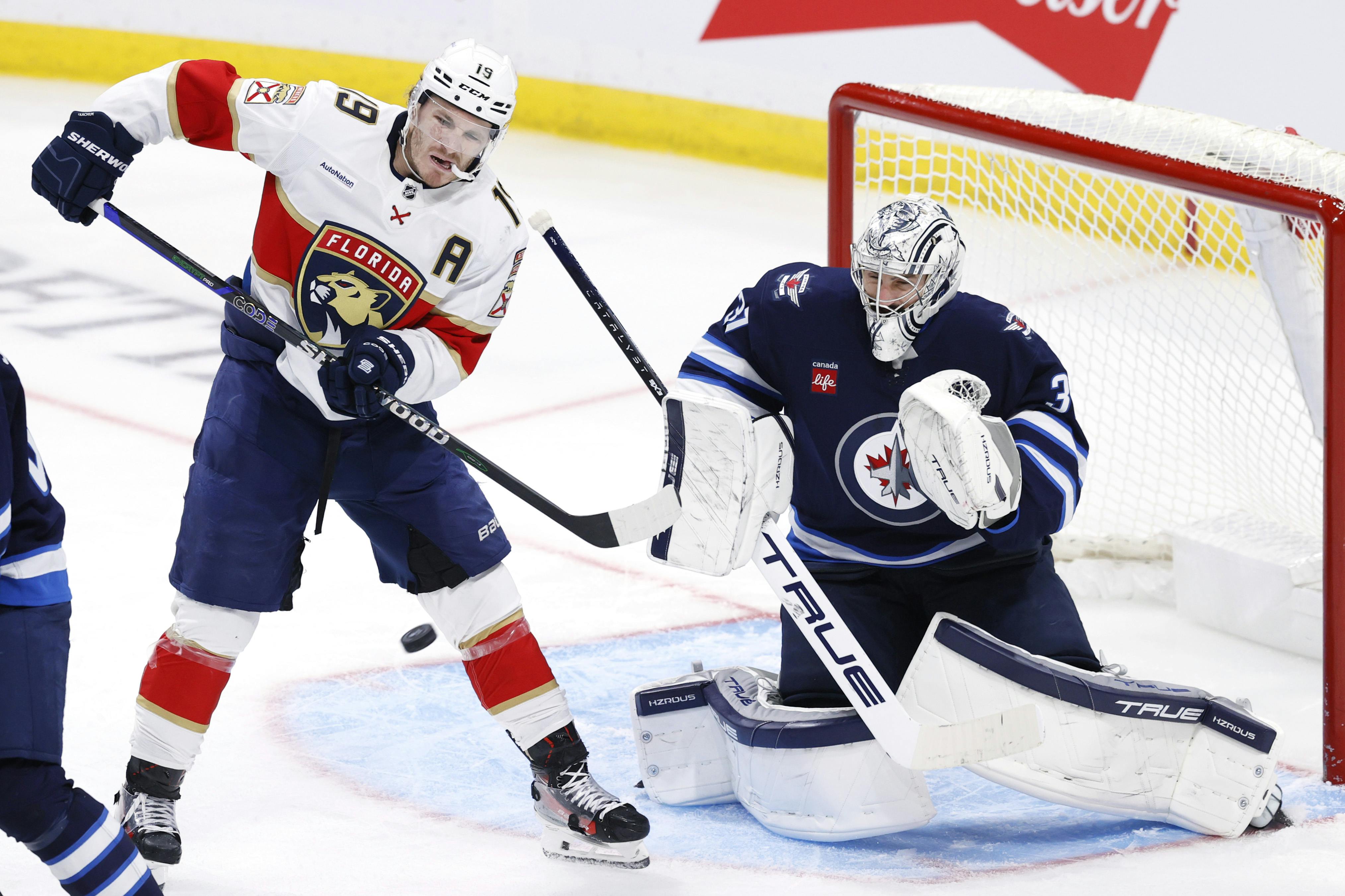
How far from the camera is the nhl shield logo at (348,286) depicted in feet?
8.38

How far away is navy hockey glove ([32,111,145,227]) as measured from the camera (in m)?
2.48

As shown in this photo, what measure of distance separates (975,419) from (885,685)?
0.42m

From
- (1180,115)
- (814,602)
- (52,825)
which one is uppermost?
(1180,115)

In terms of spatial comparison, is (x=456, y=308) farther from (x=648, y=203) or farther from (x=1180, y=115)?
(x=648, y=203)

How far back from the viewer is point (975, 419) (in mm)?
2428

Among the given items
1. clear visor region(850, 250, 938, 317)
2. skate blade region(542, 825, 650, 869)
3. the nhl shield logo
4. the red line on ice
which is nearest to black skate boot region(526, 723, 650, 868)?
skate blade region(542, 825, 650, 869)

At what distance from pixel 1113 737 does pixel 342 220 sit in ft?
4.49

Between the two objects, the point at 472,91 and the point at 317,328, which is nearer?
the point at 472,91

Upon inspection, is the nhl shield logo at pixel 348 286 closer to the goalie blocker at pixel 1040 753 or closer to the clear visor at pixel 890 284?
the clear visor at pixel 890 284

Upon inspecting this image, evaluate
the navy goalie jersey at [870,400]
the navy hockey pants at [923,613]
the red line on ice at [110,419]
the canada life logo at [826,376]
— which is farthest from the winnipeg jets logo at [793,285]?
the red line on ice at [110,419]

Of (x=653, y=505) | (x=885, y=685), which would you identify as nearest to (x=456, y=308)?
(x=653, y=505)

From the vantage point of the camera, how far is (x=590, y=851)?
262 centimetres

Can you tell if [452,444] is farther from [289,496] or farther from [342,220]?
[342,220]

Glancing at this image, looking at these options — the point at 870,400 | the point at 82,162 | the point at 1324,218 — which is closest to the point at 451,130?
the point at 82,162
